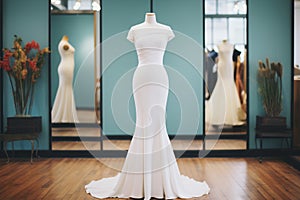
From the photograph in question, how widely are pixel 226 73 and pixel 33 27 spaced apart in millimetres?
2898

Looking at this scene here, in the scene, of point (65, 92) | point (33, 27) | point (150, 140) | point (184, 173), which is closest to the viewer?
point (150, 140)

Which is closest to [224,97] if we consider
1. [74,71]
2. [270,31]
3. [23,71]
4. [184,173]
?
[270,31]

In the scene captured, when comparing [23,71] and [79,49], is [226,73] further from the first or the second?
[23,71]

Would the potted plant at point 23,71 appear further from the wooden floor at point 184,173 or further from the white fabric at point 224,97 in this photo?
the white fabric at point 224,97

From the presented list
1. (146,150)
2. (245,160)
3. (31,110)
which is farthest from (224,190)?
(31,110)

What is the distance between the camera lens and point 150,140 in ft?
15.4

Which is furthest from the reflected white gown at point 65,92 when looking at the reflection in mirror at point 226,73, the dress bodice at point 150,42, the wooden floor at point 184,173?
the dress bodice at point 150,42

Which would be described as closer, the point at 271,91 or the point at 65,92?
the point at 271,91

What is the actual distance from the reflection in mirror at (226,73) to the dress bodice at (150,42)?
2.38m

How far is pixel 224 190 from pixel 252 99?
2.37 m

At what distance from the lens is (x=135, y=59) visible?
23.3ft

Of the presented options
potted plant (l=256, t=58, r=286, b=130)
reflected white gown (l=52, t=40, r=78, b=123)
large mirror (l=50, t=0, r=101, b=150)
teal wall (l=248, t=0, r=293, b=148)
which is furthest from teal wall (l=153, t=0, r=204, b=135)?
reflected white gown (l=52, t=40, r=78, b=123)

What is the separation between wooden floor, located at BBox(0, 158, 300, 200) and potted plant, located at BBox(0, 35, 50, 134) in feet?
2.22

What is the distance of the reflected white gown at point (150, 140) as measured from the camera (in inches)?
183
